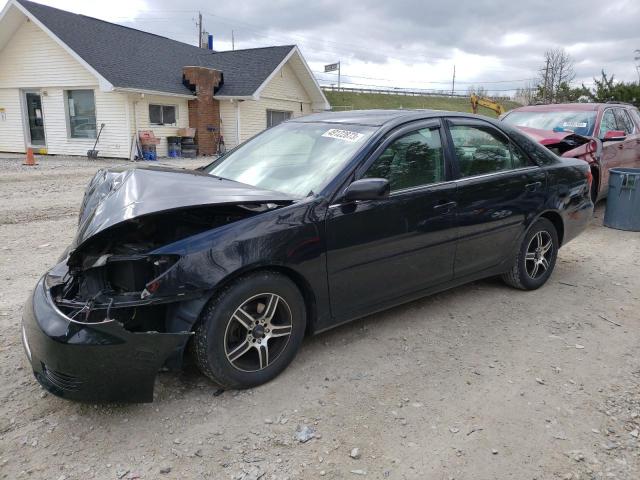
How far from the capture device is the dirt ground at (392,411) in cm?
248

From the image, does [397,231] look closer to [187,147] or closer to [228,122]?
[187,147]

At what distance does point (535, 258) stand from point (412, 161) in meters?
1.90

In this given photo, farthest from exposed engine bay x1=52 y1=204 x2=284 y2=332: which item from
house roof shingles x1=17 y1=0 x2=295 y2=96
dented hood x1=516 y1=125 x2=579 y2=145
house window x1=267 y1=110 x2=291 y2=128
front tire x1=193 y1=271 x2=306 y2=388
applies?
house window x1=267 y1=110 x2=291 y2=128

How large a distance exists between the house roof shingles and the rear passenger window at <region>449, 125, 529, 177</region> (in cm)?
Answer: 1513

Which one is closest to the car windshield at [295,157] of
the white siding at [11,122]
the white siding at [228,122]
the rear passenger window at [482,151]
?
the rear passenger window at [482,151]

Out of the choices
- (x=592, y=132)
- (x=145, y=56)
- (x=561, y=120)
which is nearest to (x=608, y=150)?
(x=592, y=132)

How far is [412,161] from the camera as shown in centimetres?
378

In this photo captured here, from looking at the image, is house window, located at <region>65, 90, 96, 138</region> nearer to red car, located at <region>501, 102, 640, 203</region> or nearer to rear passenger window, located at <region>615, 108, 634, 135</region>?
red car, located at <region>501, 102, 640, 203</region>

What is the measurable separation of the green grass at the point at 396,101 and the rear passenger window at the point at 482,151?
4566 centimetres

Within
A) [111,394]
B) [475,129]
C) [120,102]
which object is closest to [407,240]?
[475,129]

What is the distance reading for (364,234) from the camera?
3.39 metres

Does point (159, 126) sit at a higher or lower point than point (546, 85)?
lower

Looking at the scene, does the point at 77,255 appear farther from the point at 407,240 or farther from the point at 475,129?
the point at 475,129

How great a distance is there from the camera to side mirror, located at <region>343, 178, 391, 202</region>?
125 inches
